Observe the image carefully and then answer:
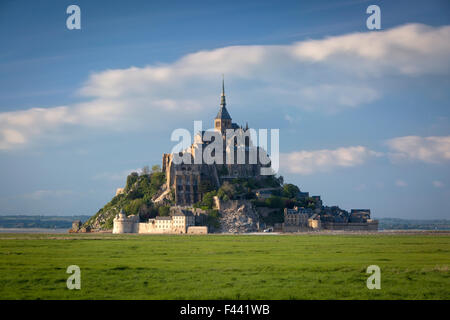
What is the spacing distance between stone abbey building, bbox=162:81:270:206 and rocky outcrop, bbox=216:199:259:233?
30.6ft

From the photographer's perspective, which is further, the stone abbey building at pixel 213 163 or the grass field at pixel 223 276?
the stone abbey building at pixel 213 163

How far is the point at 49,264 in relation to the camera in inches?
1655

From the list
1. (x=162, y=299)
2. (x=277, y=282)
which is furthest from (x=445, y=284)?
(x=162, y=299)

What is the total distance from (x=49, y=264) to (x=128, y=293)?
45.8ft

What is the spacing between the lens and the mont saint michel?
118 metres

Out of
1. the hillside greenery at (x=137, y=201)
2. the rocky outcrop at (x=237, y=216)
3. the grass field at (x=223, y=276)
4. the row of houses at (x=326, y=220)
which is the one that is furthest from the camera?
the hillside greenery at (x=137, y=201)

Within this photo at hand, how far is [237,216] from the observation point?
119 meters

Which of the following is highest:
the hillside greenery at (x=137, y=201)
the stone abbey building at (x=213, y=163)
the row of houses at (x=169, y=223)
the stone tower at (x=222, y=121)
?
the stone tower at (x=222, y=121)

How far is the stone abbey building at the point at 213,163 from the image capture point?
128 meters

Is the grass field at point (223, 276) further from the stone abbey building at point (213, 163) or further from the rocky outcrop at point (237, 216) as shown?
the stone abbey building at point (213, 163)

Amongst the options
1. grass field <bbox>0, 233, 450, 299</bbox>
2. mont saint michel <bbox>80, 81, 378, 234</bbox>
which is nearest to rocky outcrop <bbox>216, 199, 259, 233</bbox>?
mont saint michel <bbox>80, 81, 378, 234</bbox>

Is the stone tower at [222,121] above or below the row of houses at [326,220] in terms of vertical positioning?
above

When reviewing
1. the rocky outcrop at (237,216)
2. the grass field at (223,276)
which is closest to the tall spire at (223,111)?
the rocky outcrop at (237,216)

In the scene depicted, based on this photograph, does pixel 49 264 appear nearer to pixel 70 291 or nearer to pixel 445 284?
pixel 70 291
